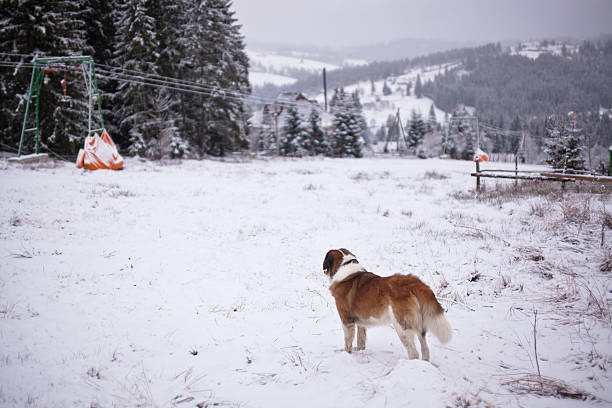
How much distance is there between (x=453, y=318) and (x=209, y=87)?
31.2m

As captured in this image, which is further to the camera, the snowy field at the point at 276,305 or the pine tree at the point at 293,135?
the pine tree at the point at 293,135

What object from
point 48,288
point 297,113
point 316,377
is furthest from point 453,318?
point 297,113

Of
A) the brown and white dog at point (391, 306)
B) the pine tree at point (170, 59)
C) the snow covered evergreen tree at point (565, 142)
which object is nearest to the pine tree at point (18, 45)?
the pine tree at point (170, 59)

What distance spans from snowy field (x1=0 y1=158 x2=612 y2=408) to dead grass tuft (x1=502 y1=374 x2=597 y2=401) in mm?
24

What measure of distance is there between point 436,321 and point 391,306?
453mm

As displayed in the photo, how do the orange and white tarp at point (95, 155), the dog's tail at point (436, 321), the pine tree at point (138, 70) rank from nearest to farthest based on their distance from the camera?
the dog's tail at point (436, 321), the orange and white tarp at point (95, 155), the pine tree at point (138, 70)

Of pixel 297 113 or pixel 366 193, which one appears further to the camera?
pixel 297 113

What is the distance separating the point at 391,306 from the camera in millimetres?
3182

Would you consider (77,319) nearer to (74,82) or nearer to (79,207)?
(79,207)

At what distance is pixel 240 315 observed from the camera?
15.8 ft

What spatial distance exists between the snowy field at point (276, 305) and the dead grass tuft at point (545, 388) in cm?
2

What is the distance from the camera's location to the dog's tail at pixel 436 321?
118 inches

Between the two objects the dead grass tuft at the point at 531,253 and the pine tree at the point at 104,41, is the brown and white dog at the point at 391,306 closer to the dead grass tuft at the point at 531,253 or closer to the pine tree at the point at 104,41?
the dead grass tuft at the point at 531,253

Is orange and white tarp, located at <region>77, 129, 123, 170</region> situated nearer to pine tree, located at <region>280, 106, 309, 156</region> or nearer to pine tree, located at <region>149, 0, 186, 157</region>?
pine tree, located at <region>149, 0, 186, 157</region>
